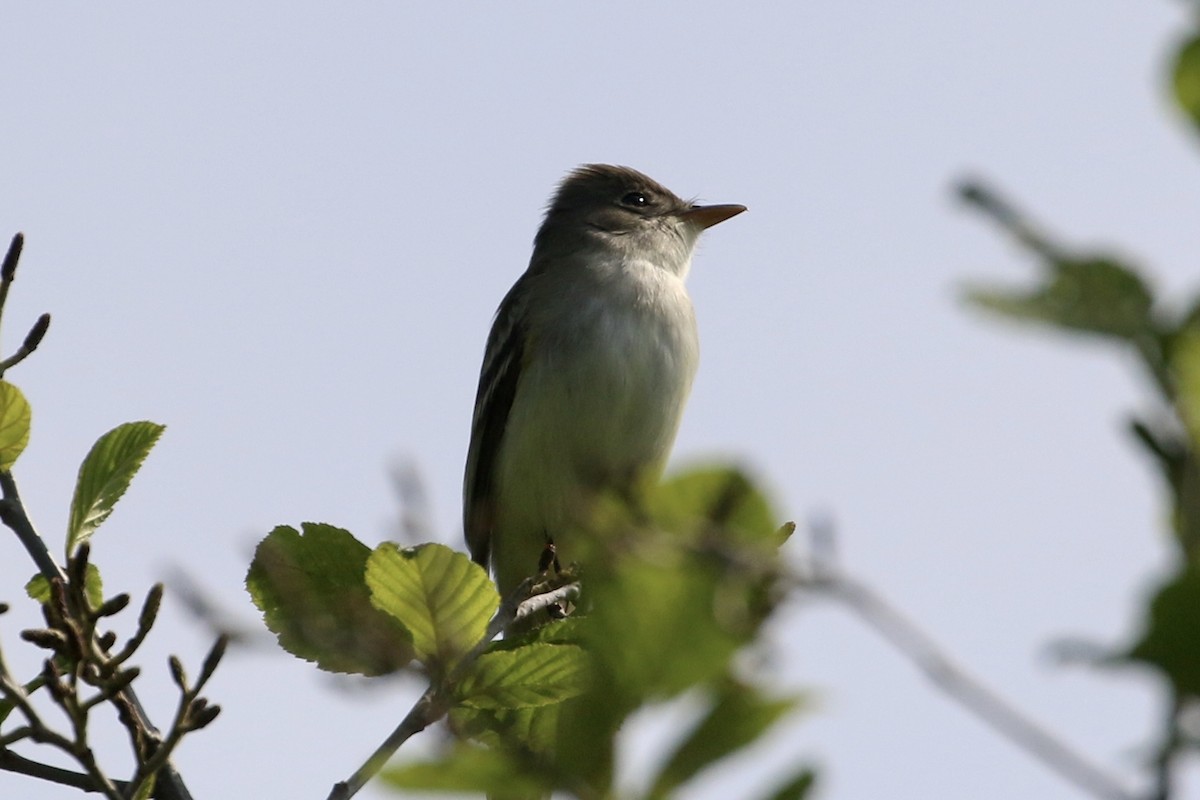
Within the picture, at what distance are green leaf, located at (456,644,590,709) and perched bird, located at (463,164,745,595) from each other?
4714mm

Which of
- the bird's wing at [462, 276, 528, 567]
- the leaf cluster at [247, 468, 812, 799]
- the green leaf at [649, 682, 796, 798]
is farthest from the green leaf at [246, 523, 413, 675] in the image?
the bird's wing at [462, 276, 528, 567]

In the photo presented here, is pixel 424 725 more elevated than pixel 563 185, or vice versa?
pixel 563 185

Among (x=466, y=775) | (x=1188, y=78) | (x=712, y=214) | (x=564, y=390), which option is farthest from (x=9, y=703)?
(x=712, y=214)

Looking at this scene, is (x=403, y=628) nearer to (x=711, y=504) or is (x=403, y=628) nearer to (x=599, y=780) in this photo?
(x=599, y=780)

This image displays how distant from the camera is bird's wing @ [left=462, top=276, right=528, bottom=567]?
8523mm

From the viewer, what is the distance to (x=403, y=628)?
97.0 inches

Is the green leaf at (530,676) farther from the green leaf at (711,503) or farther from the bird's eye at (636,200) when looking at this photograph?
the bird's eye at (636,200)

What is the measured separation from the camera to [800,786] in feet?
3.75

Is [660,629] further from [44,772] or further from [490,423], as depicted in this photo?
[490,423]

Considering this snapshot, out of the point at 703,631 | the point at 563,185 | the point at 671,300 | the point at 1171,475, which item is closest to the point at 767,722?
the point at 703,631

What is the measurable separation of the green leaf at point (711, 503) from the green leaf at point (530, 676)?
5.56ft

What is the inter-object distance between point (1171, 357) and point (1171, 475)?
0.32 feet

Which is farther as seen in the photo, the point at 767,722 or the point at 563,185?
the point at 563,185

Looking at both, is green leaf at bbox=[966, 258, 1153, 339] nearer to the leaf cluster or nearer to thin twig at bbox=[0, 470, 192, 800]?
the leaf cluster
